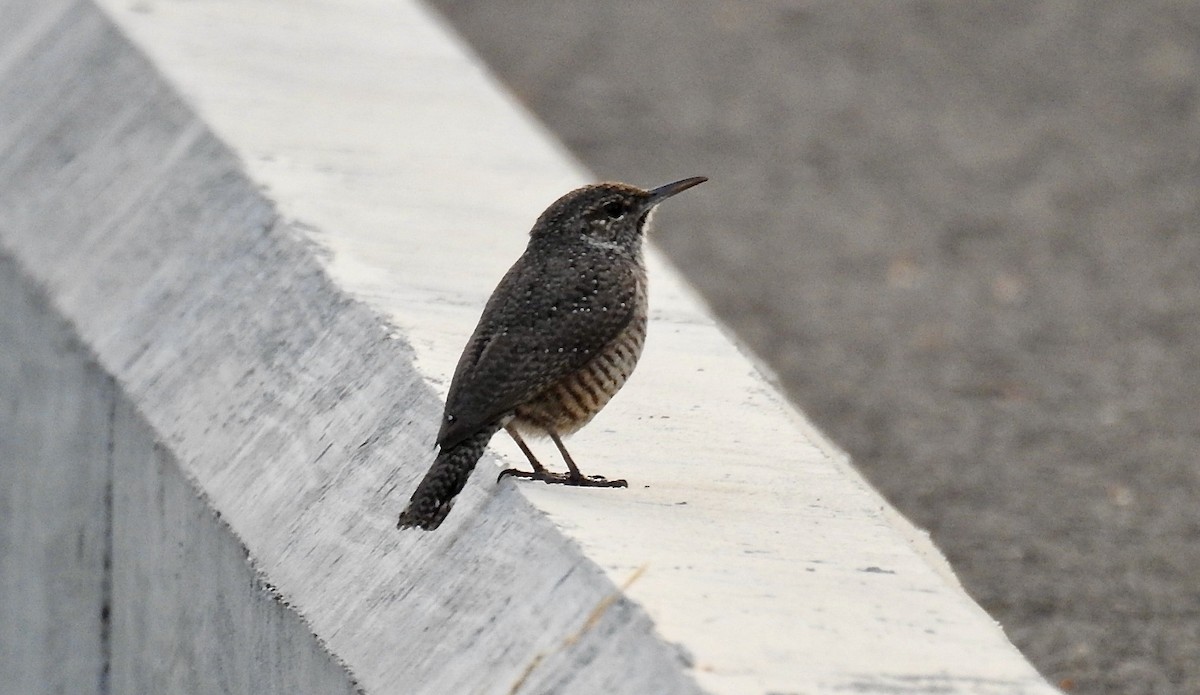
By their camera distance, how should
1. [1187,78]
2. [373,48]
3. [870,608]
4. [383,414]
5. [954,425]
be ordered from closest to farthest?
[870,608]
[383,414]
[373,48]
[954,425]
[1187,78]

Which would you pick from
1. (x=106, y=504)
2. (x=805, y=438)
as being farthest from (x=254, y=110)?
(x=805, y=438)

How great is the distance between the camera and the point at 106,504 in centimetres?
482

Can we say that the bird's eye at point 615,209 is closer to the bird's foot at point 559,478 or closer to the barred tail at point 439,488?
the bird's foot at point 559,478

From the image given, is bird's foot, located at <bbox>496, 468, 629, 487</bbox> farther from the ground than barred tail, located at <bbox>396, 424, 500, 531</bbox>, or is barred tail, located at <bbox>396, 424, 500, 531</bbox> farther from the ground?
barred tail, located at <bbox>396, 424, 500, 531</bbox>

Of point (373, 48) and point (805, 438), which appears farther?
point (373, 48)

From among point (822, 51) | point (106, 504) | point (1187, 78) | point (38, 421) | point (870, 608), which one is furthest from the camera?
point (822, 51)

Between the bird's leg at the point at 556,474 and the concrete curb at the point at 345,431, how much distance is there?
60 millimetres

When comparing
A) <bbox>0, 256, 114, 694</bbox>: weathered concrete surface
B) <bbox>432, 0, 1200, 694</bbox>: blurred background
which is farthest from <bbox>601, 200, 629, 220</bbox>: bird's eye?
<bbox>432, 0, 1200, 694</bbox>: blurred background

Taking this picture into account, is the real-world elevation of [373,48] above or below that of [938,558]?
above

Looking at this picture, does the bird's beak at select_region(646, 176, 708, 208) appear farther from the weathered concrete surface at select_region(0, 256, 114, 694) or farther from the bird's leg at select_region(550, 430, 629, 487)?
the weathered concrete surface at select_region(0, 256, 114, 694)

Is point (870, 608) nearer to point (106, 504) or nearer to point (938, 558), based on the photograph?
point (938, 558)

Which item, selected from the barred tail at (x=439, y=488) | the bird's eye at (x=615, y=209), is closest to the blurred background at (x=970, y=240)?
the bird's eye at (x=615, y=209)

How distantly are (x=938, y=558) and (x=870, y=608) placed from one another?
109 cm

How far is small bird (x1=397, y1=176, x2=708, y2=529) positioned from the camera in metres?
3.67
